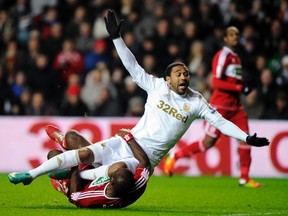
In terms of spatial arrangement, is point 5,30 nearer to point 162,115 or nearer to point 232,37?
point 232,37

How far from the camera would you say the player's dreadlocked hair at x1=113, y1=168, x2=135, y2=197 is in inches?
363

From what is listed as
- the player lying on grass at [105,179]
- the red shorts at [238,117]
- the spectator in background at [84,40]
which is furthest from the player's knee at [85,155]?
the spectator in background at [84,40]

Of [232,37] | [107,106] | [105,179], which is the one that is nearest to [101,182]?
[105,179]

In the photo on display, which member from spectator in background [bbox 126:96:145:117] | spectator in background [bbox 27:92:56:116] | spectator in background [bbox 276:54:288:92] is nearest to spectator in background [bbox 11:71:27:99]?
spectator in background [bbox 27:92:56:116]

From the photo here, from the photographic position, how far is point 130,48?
18078mm

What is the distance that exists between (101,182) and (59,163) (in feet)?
1.64

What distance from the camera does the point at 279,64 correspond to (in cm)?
1797

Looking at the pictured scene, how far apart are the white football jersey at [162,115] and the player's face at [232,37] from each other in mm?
3597

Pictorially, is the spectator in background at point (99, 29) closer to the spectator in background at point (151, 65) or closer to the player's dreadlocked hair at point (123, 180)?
the spectator in background at point (151, 65)

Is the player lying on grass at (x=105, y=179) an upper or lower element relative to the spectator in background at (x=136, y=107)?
upper

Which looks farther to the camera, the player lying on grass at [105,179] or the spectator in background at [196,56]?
the spectator in background at [196,56]

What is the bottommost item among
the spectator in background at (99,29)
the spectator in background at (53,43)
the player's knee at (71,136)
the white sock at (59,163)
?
the spectator in background at (53,43)

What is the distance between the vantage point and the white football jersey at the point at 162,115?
982 cm

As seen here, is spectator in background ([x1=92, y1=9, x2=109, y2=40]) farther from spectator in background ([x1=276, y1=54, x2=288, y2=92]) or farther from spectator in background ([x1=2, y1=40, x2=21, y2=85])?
spectator in background ([x1=276, y1=54, x2=288, y2=92])
